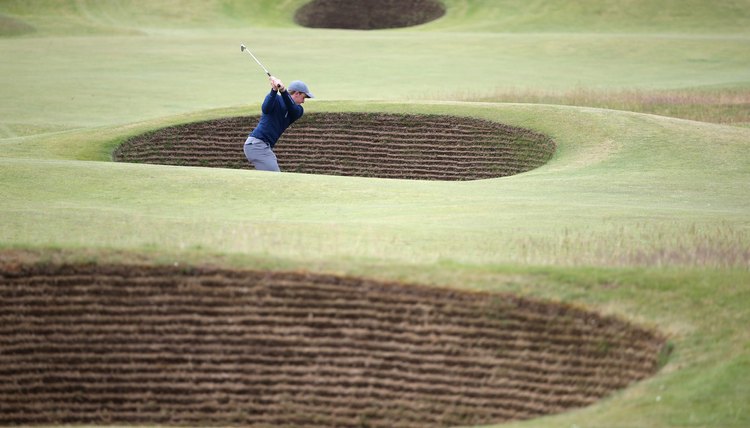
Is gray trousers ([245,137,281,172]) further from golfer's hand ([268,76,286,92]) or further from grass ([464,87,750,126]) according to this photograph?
grass ([464,87,750,126])

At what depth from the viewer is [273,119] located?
2055 cm

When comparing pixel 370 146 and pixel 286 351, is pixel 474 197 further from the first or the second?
pixel 370 146

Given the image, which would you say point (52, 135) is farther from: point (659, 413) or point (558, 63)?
point (558, 63)

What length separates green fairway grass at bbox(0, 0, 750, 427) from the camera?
10984mm

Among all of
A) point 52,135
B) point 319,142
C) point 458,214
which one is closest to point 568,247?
point 458,214

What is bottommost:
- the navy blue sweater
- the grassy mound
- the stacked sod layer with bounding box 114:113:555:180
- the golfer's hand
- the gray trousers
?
the grassy mound

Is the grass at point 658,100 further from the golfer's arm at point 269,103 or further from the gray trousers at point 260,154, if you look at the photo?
the golfer's arm at point 269,103

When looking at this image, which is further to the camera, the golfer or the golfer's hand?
the golfer

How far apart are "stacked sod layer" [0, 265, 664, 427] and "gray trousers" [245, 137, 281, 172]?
918cm

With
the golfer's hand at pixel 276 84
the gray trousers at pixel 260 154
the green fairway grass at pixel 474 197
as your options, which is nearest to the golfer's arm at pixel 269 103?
the golfer's hand at pixel 276 84

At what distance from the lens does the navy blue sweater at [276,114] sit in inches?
785

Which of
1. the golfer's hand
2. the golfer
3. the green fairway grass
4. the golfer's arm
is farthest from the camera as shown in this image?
the golfer

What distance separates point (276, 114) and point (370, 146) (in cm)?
462

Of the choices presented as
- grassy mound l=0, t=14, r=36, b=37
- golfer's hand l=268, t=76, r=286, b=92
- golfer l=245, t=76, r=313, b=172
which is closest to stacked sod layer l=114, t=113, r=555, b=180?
golfer l=245, t=76, r=313, b=172
